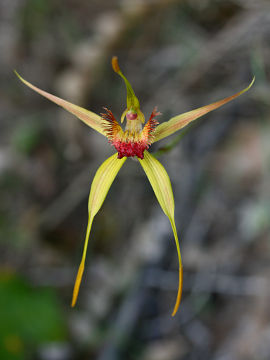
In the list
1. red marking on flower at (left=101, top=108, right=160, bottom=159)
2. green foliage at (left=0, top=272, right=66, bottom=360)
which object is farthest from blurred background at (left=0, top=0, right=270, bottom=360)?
red marking on flower at (left=101, top=108, right=160, bottom=159)

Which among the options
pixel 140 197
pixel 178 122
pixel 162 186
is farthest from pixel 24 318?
pixel 178 122

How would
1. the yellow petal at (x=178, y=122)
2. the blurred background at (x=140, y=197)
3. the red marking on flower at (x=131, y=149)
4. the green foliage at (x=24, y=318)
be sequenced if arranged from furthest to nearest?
the blurred background at (x=140, y=197)
the green foliage at (x=24, y=318)
the red marking on flower at (x=131, y=149)
the yellow petal at (x=178, y=122)

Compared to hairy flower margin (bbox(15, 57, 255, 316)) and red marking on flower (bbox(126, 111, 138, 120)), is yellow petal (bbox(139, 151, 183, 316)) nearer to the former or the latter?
hairy flower margin (bbox(15, 57, 255, 316))

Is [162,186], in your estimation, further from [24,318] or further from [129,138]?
[24,318]

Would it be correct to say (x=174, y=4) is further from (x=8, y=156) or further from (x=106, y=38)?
(x=8, y=156)

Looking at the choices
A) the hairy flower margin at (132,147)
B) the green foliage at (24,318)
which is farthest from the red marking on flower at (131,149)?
the green foliage at (24,318)

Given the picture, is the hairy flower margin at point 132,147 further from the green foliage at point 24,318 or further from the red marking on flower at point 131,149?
the green foliage at point 24,318
